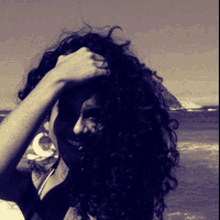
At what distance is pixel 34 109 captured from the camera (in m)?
1.38

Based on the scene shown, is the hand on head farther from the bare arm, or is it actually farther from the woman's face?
the woman's face

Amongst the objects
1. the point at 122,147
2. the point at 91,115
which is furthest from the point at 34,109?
the point at 122,147

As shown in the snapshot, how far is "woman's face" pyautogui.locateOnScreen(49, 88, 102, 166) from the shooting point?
64.9 inches

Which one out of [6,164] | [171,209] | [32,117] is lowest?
[171,209]

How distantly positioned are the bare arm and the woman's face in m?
0.19

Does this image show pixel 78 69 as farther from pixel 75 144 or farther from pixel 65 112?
pixel 75 144

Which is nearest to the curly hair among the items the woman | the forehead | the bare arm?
the woman

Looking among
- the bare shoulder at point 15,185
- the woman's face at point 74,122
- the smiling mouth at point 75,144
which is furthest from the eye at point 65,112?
the bare shoulder at point 15,185

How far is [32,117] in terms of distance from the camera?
1368mm

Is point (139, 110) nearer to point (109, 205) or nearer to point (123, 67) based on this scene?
point (123, 67)

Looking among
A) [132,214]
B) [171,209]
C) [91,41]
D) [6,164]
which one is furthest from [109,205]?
[171,209]

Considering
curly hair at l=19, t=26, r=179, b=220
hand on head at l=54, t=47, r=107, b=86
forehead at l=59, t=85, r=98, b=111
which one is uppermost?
hand on head at l=54, t=47, r=107, b=86

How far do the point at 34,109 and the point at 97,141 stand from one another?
→ 55 cm

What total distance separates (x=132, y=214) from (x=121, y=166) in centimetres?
32
